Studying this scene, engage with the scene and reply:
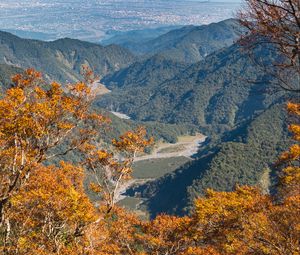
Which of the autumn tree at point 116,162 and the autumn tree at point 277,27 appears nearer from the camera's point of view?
the autumn tree at point 277,27

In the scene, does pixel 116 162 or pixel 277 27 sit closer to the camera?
pixel 277 27

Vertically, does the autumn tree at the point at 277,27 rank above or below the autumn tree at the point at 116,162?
above

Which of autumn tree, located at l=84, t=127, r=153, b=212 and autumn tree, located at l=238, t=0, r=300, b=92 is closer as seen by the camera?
autumn tree, located at l=238, t=0, r=300, b=92

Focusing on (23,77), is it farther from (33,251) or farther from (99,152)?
(33,251)

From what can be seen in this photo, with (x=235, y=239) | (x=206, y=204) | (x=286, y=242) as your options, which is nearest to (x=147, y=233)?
(x=206, y=204)

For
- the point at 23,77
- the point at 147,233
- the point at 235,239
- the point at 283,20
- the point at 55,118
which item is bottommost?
the point at 147,233

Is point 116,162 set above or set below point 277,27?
below

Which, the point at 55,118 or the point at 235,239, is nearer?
the point at 55,118

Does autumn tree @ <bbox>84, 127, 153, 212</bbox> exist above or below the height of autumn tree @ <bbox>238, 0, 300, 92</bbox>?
below
